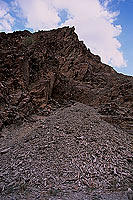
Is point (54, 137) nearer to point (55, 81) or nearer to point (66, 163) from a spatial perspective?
point (66, 163)

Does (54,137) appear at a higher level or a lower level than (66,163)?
higher

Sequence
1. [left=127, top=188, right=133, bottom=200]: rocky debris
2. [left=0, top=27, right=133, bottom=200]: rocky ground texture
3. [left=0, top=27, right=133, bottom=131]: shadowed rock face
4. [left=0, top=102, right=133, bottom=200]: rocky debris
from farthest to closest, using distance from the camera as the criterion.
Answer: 1. [left=0, top=27, right=133, bottom=131]: shadowed rock face
2. [left=0, top=27, right=133, bottom=200]: rocky ground texture
3. [left=0, top=102, right=133, bottom=200]: rocky debris
4. [left=127, top=188, right=133, bottom=200]: rocky debris

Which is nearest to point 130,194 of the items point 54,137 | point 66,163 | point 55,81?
point 66,163

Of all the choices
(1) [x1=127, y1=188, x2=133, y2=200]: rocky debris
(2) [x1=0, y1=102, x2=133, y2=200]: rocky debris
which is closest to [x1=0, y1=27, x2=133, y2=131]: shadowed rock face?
(2) [x1=0, y1=102, x2=133, y2=200]: rocky debris

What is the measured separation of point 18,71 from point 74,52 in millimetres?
10519

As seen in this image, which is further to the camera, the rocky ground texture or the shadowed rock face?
the shadowed rock face

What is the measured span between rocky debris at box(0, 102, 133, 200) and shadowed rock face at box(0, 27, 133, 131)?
10.3 ft

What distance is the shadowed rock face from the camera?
38.3 ft

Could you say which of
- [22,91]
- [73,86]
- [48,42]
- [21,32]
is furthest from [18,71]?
[21,32]

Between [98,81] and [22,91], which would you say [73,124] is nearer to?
[22,91]

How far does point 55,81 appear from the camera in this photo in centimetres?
1659

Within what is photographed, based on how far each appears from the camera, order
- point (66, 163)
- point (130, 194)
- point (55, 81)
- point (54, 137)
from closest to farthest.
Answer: point (130, 194), point (66, 163), point (54, 137), point (55, 81)

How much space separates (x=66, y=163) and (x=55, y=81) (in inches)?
466

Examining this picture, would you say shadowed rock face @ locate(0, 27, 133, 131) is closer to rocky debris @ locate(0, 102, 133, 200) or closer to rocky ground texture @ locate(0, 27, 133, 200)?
rocky ground texture @ locate(0, 27, 133, 200)
